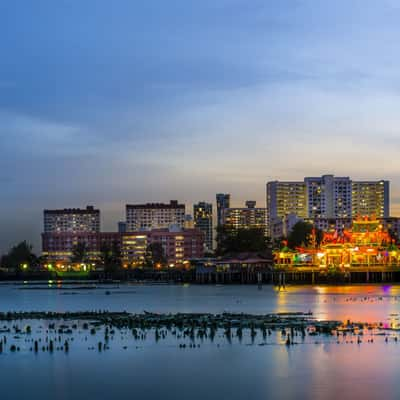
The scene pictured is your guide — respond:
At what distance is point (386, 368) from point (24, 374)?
16992mm

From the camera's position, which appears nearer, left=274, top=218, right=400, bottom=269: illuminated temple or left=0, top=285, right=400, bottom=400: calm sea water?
left=0, top=285, right=400, bottom=400: calm sea water

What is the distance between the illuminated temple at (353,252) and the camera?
175 meters

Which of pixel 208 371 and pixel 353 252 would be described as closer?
pixel 208 371

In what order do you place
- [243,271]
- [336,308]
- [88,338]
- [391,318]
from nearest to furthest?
[88,338] → [391,318] → [336,308] → [243,271]

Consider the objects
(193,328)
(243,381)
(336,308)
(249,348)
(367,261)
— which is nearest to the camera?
(243,381)

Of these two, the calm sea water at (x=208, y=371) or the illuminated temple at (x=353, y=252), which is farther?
the illuminated temple at (x=353, y=252)

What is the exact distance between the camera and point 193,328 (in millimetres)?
60500

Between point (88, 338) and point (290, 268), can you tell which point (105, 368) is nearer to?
point (88, 338)

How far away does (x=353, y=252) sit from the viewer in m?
178

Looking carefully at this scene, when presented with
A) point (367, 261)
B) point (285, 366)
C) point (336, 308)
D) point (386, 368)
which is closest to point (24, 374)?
point (285, 366)

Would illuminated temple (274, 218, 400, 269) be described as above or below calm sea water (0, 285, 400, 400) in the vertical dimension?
above

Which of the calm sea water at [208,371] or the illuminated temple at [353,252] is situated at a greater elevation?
the illuminated temple at [353,252]

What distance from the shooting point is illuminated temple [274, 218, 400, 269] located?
6900 inches

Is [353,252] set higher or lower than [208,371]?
higher
